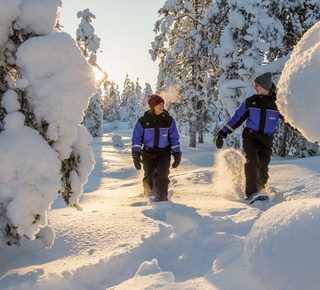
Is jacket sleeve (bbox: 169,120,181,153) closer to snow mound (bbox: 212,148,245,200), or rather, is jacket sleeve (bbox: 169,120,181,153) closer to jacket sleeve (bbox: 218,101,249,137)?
jacket sleeve (bbox: 218,101,249,137)

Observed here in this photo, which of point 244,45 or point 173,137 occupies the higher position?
point 244,45

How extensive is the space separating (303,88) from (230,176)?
489 cm

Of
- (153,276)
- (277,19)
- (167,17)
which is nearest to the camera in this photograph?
(153,276)

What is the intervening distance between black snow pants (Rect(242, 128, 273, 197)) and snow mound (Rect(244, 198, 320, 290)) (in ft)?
11.5

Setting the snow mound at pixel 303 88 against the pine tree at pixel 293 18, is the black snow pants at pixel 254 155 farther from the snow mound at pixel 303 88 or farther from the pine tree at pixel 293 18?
the pine tree at pixel 293 18

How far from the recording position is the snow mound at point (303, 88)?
783 mm

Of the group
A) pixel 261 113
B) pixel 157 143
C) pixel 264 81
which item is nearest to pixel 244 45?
pixel 264 81

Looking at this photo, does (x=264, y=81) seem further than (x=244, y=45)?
No

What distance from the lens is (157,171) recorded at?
4.93m

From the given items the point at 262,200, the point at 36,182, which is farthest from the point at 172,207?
the point at 36,182

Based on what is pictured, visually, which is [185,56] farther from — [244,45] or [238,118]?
[238,118]

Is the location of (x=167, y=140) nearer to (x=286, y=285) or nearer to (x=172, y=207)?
(x=172, y=207)

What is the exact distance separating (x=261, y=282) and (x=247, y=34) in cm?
1014

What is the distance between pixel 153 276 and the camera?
1.88 metres
